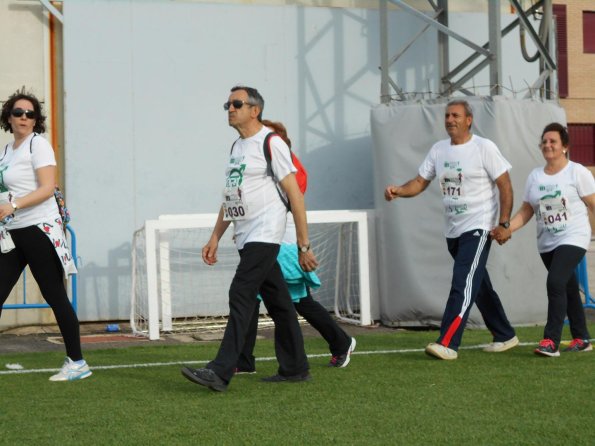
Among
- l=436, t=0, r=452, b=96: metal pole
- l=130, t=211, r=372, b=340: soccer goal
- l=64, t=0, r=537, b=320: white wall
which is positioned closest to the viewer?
l=130, t=211, r=372, b=340: soccer goal

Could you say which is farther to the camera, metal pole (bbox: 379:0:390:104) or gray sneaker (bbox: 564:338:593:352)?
metal pole (bbox: 379:0:390:104)

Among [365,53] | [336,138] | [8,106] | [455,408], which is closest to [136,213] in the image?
[336,138]

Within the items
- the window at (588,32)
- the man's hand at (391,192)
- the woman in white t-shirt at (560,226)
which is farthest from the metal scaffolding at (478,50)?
the window at (588,32)

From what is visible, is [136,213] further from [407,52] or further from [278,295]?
[278,295]

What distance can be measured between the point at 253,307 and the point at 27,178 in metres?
1.65

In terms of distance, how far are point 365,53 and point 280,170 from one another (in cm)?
636

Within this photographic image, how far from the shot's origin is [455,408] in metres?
5.65

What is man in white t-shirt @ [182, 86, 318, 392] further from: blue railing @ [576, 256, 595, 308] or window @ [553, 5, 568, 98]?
window @ [553, 5, 568, 98]

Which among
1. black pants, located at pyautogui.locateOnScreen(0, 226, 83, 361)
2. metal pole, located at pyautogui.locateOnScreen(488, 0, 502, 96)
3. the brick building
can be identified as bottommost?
black pants, located at pyautogui.locateOnScreen(0, 226, 83, 361)

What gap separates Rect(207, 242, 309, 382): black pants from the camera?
6.26m

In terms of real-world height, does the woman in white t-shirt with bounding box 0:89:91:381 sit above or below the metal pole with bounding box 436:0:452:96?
below

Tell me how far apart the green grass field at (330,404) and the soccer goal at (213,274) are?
2717 mm

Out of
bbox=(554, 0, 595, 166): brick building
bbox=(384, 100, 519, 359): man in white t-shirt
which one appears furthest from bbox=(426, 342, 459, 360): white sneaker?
bbox=(554, 0, 595, 166): brick building

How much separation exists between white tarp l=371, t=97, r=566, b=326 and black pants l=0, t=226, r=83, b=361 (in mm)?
4706
